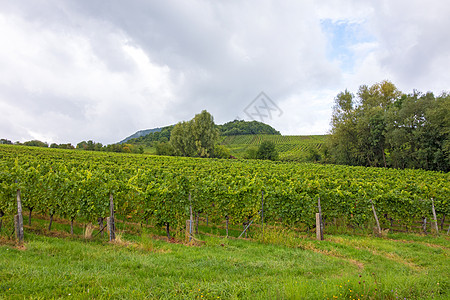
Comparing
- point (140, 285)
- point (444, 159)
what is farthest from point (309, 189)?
point (444, 159)

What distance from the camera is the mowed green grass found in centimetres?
409

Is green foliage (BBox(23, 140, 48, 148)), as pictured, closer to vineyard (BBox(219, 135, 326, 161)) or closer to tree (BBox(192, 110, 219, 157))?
tree (BBox(192, 110, 219, 157))

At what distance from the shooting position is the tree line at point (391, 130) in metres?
32.6

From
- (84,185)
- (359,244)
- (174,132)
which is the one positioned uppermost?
(174,132)

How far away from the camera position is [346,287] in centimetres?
430

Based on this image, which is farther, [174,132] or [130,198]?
[174,132]

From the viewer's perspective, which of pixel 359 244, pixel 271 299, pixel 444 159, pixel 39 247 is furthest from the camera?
pixel 444 159

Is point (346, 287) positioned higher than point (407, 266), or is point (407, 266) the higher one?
point (346, 287)

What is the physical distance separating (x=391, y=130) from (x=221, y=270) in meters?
44.0

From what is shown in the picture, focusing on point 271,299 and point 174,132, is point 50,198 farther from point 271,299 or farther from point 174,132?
point 174,132

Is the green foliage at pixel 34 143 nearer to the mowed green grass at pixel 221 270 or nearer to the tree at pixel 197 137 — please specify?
the tree at pixel 197 137

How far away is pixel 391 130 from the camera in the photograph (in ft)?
127

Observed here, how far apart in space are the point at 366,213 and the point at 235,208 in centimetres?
597

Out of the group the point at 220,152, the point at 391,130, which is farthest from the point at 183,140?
the point at 391,130
